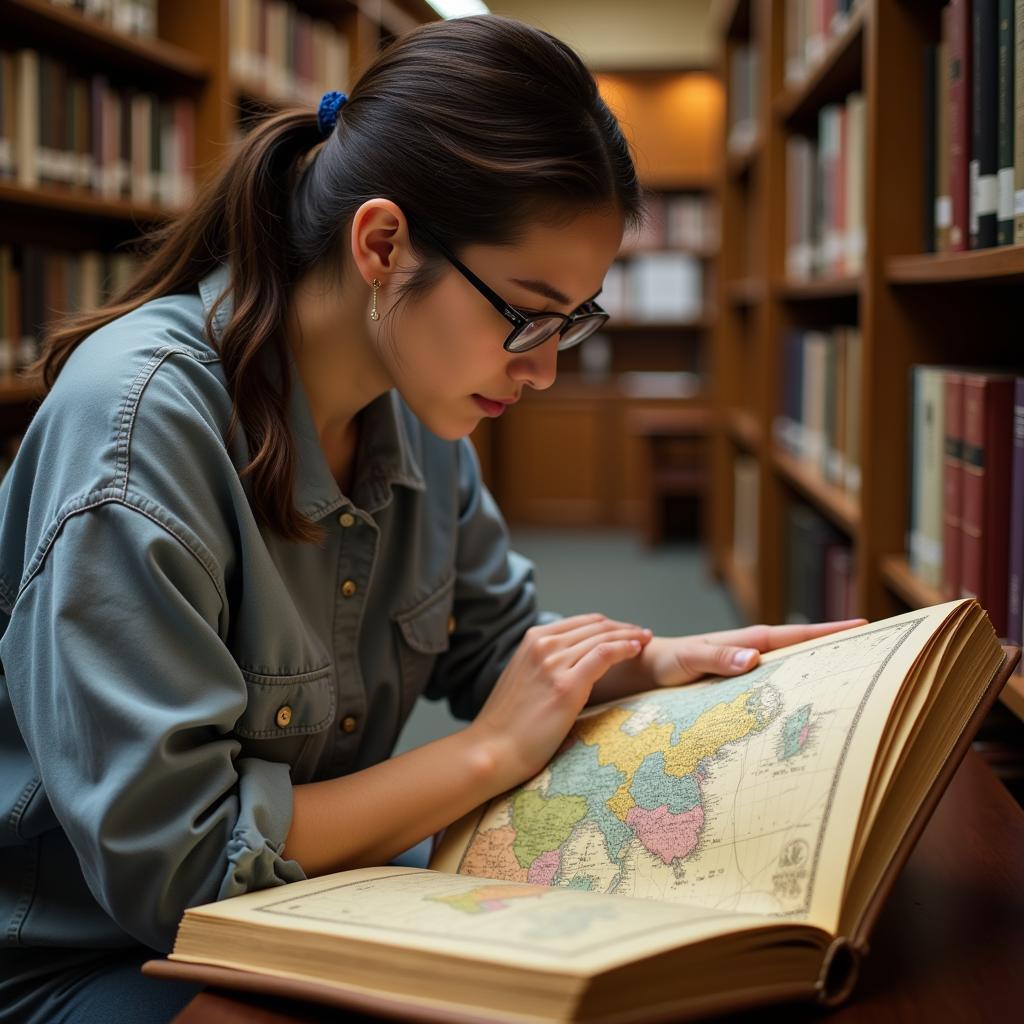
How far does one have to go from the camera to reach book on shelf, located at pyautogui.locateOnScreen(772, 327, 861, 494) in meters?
2.22

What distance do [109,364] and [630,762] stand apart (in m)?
0.47

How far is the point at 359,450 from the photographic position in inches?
44.7

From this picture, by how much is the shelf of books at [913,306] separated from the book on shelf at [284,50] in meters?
1.49

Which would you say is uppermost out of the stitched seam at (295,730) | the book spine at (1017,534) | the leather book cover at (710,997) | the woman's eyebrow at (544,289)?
the woman's eyebrow at (544,289)

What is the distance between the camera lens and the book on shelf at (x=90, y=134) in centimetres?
254

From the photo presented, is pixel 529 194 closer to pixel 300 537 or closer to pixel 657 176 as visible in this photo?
pixel 300 537

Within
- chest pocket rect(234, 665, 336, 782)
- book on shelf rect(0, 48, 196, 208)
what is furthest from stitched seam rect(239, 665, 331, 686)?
book on shelf rect(0, 48, 196, 208)

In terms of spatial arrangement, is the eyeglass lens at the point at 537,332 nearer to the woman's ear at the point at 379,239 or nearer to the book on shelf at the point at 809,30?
the woman's ear at the point at 379,239

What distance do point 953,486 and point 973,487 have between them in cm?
9

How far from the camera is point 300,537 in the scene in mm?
980

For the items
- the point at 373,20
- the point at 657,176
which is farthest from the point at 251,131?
the point at 657,176

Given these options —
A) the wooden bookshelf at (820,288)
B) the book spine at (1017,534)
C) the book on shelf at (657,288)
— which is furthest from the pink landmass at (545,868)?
the book on shelf at (657,288)

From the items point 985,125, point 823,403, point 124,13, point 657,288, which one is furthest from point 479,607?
point 657,288

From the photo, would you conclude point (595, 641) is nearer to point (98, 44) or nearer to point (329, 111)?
point (329, 111)
